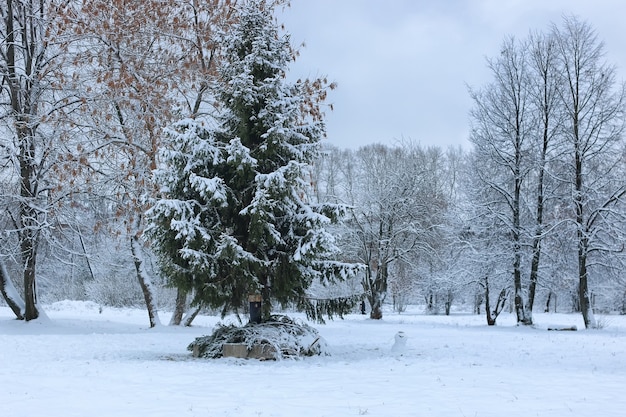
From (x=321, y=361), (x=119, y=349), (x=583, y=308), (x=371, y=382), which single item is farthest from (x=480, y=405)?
(x=583, y=308)

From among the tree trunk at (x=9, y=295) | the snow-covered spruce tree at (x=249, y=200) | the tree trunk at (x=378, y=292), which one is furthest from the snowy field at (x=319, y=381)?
the tree trunk at (x=378, y=292)

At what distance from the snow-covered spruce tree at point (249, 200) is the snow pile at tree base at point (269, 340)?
531 millimetres

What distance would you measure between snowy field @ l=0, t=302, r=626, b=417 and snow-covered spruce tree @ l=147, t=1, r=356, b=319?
170cm

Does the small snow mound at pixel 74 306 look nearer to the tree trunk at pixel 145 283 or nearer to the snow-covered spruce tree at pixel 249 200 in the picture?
the tree trunk at pixel 145 283

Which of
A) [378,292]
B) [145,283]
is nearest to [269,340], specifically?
[145,283]

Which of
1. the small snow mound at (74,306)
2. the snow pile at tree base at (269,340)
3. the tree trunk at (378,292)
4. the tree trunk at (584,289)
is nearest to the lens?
the snow pile at tree base at (269,340)

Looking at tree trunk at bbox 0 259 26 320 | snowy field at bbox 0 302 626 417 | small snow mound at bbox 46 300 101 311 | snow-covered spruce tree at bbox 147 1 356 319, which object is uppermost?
snow-covered spruce tree at bbox 147 1 356 319

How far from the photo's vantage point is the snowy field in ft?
19.8

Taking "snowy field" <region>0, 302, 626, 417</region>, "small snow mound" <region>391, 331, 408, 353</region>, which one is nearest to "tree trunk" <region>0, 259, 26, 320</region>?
"snowy field" <region>0, 302, 626, 417</region>

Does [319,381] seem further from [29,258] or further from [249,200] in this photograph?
[29,258]

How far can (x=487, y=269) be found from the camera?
22.4 m

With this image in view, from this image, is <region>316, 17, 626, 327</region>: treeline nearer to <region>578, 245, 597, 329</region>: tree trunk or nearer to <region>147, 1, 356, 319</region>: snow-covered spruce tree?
<region>578, 245, 597, 329</region>: tree trunk

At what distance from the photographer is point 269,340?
35.2 ft

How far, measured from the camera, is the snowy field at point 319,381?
6.04 metres
